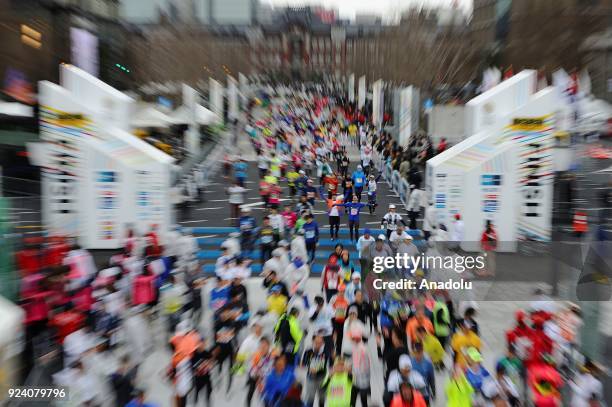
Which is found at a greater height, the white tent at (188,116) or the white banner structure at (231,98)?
the white banner structure at (231,98)

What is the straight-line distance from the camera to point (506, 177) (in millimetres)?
15352

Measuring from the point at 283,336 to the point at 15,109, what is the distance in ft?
50.9

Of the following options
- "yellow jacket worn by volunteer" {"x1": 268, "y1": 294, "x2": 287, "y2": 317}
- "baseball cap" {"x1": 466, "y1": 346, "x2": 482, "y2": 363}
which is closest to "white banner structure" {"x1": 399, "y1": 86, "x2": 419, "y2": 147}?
"yellow jacket worn by volunteer" {"x1": 268, "y1": 294, "x2": 287, "y2": 317}

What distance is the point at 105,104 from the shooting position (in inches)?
609

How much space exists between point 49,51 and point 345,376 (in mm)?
24780

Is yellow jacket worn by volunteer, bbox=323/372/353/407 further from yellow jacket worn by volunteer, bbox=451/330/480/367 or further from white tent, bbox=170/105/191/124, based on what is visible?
white tent, bbox=170/105/191/124

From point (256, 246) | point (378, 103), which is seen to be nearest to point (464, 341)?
point (256, 246)

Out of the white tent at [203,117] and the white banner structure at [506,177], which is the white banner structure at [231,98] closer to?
the white tent at [203,117]

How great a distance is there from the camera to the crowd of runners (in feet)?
22.7

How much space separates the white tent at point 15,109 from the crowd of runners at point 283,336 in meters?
9.54

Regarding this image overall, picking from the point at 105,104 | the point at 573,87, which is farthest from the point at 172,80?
the point at 573,87

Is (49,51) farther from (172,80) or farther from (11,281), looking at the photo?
(11,281)

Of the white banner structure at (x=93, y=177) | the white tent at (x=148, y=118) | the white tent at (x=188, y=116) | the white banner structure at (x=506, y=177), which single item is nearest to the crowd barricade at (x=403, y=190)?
the white banner structure at (x=506, y=177)

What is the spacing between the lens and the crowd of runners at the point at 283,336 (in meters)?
6.91
